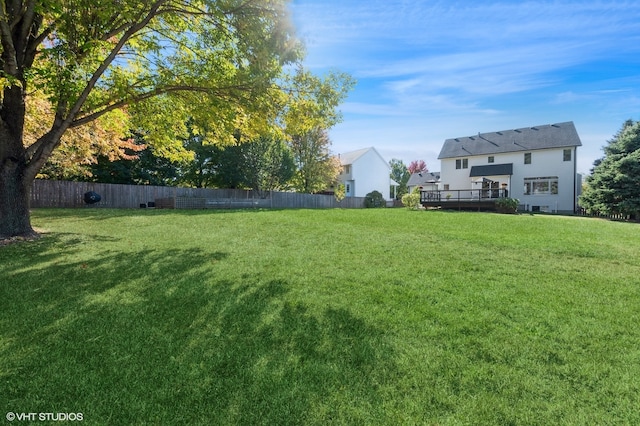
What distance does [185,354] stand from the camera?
112 inches

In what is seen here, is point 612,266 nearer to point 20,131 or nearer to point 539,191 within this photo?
point 20,131

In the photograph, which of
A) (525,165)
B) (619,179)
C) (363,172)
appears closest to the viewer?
(619,179)

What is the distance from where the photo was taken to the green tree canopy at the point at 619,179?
18.1 meters

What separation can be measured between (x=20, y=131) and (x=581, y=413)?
35.7ft

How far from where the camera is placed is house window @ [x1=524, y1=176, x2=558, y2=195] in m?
26.5

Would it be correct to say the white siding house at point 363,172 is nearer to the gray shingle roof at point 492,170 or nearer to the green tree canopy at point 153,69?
the gray shingle roof at point 492,170

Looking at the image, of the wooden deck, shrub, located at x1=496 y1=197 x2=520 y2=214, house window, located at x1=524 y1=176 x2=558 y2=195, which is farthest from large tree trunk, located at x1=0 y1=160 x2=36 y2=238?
house window, located at x1=524 y1=176 x2=558 y2=195

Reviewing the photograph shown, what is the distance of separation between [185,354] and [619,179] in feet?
79.7

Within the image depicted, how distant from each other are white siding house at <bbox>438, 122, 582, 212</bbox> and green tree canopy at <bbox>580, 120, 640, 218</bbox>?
494 cm

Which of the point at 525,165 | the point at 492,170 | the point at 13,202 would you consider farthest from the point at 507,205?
the point at 13,202

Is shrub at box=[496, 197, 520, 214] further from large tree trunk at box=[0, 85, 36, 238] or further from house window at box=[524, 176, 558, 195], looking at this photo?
large tree trunk at box=[0, 85, 36, 238]

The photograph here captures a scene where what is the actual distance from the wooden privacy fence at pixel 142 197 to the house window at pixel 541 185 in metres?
20.5

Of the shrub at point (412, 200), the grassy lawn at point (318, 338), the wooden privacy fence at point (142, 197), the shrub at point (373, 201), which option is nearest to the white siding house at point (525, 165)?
A: the shrub at point (373, 201)

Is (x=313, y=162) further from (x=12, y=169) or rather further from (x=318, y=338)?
(x=318, y=338)
